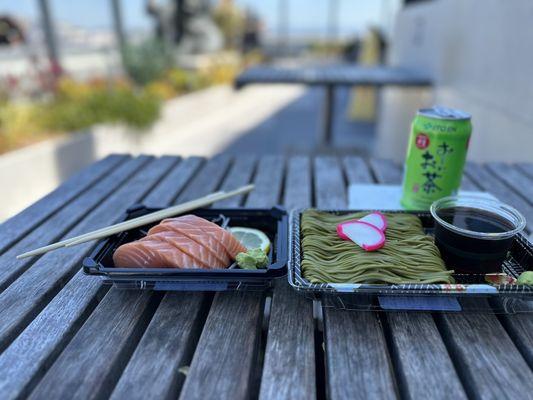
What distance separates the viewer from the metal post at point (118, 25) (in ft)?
31.1

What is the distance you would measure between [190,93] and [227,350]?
31.8 feet

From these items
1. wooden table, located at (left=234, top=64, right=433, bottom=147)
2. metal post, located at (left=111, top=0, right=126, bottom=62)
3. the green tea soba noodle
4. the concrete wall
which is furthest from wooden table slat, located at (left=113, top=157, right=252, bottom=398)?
metal post, located at (left=111, top=0, right=126, bottom=62)

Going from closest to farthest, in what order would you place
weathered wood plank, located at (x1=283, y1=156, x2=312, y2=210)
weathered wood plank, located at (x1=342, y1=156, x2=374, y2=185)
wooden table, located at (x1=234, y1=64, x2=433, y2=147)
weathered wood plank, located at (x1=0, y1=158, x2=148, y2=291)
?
weathered wood plank, located at (x1=0, y1=158, x2=148, y2=291), weathered wood plank, located at (x1=283, y1=156, x2=312, y2=210), weathered wood plank, located at (x1=342, y1=156, x2=374, y2=185), wooden table, located at (x1=234, y1=64, x2=433, y2=147)

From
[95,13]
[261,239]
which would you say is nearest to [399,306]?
[261,239]

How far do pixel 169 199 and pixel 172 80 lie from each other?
8612mm

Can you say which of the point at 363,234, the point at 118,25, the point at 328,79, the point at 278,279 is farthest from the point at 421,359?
the point at 118,25

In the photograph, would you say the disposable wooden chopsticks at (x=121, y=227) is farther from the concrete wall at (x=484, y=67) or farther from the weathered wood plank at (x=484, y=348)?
the concrete wall at (x=484, y=67)

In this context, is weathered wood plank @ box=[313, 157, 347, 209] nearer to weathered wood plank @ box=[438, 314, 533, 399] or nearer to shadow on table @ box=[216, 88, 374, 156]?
weathered wood plank @ box=[438, 314, 533, 399]

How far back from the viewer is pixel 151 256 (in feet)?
3.89

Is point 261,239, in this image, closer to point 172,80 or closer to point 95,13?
point 172,80

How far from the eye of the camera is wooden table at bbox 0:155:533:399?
3.05ft

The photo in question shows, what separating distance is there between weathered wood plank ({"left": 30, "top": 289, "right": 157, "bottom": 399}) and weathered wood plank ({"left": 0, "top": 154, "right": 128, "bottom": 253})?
68 centimetres

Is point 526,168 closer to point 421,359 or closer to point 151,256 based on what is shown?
point 421,359

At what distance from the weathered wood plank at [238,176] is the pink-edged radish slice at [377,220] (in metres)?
0.78
